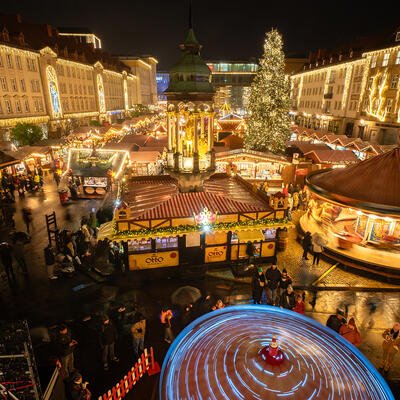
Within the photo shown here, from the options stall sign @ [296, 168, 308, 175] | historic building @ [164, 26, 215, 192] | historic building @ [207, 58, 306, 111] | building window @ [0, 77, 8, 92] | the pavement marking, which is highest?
historic building @ [207, 58, 306, 111]

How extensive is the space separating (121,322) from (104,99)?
72690mm

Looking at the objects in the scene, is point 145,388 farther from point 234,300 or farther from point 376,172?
point 376,172

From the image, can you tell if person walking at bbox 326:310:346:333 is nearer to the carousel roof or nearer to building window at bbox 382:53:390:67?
the carousel roof

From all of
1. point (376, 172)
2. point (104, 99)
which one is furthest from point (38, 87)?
point (376, 172)

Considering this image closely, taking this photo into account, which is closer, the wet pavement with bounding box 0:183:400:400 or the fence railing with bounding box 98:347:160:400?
the fence railing with bounding box 98:347:160:400

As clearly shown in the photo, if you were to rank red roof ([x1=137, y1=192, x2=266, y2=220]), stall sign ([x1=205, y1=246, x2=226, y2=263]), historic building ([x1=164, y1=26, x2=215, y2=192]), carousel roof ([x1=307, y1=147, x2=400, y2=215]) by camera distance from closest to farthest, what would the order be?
red roof ([x1=137, y1=192, x2=266, y2=220]) < carousel roof ([x1=307, y1=147, x2=400, y2=215]) < historic building ([x1=164, y1=26, x2=215, y2=192]) < stall sign ([x1=205, y1=246, x2=226, y2=263])

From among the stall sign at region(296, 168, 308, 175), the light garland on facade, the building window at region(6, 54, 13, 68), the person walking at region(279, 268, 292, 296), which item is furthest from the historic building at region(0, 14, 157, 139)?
the light garland on facade

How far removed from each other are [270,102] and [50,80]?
130 feet

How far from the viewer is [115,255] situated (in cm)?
1302

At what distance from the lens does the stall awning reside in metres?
12.5

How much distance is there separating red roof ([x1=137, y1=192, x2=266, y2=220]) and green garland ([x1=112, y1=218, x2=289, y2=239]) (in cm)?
54

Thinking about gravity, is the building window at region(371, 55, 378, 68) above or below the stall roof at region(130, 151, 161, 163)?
above

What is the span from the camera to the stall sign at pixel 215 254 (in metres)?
13.5

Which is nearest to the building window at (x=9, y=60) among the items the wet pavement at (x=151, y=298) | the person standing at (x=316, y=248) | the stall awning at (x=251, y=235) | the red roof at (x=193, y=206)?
the wet pavement at (x=151, y=298)
